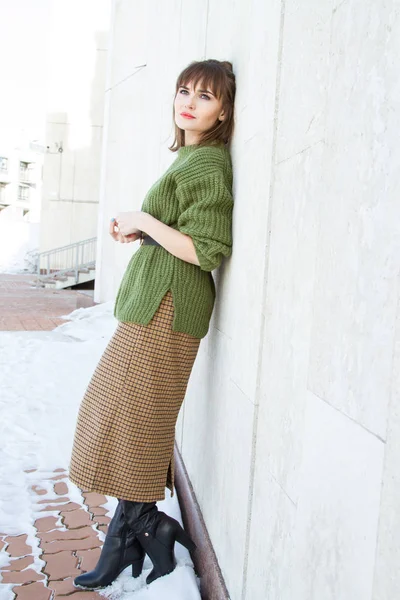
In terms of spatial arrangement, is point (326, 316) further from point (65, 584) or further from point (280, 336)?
point (65, 584)

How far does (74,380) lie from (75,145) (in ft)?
38.6

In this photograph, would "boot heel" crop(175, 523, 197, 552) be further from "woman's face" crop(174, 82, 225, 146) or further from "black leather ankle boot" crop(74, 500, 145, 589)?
"woman's face" crop(174, 82, 225, 146)

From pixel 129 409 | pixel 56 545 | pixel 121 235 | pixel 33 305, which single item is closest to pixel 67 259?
pixel 33 305

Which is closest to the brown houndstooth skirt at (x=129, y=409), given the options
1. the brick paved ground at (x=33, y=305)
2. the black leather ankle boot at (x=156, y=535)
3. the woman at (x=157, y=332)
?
the woman at (x=157, y=332)

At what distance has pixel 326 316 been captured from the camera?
0.96 m

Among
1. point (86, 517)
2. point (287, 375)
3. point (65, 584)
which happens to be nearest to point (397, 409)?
point (287, 375)

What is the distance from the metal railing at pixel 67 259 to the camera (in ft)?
49.3

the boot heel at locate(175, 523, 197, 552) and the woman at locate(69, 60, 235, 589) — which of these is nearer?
the woman at locate(69, 60, 235, 589)

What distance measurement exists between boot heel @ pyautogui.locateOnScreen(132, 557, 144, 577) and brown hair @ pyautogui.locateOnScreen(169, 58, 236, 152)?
141 cm

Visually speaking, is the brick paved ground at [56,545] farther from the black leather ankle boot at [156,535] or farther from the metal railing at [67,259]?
the metal railing at [67,259]

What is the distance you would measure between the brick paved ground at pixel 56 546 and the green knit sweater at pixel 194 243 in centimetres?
94

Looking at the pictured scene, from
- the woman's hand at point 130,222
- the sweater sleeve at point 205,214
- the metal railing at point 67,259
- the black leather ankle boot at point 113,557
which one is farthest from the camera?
the metal railing at point 67,259

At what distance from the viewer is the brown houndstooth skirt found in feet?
6.02

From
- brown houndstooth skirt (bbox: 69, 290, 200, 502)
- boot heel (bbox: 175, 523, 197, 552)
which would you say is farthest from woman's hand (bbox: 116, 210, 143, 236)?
boot heel (bbox: 175, 523, 197, 552)
